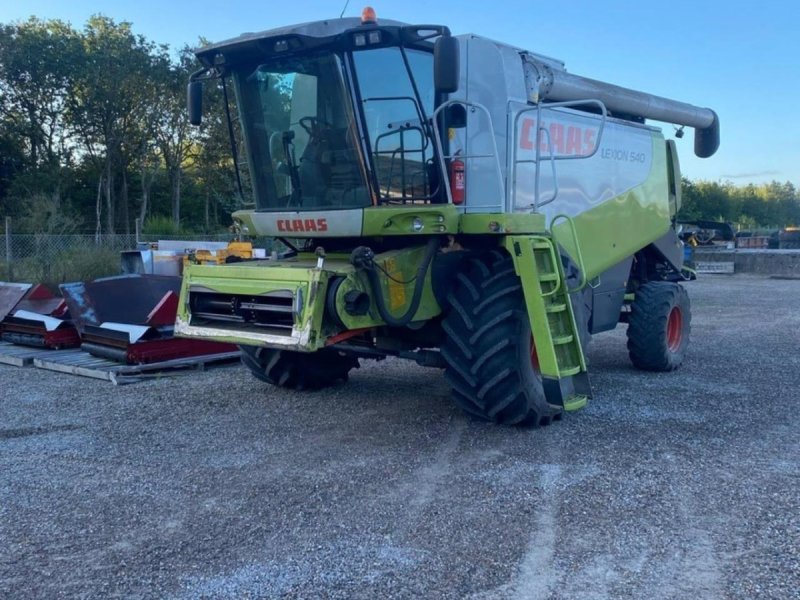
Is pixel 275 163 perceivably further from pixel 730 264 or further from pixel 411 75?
pixel 730 264

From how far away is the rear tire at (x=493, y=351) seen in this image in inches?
225

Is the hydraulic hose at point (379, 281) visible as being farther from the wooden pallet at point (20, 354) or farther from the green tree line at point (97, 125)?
the green tree line at point (97, 125)

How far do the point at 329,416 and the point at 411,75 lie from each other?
9.30 feet

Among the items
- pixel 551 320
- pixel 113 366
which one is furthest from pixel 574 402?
pixel 113 366

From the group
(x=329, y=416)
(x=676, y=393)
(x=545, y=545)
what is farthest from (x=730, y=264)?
(x=545, y=545)

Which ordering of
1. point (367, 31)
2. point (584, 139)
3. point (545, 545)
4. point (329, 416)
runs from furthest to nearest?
point (584, 139) < point (329, 416) < point (367, 31) < point (545, 545)

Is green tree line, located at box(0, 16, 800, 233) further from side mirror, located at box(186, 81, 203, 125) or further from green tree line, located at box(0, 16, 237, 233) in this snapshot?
side mirror, located at box(186, 81, 203, 125)

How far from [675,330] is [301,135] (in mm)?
5349

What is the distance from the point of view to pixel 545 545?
3.88 metres

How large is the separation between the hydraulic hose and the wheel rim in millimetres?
4314

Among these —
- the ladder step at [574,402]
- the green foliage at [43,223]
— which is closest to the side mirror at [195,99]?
the ladder step at [574,402]

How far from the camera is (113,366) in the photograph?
8305 mm

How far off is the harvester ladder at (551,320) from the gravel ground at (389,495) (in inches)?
15.1

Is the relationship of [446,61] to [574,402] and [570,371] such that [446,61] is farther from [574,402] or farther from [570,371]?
[574,402]
